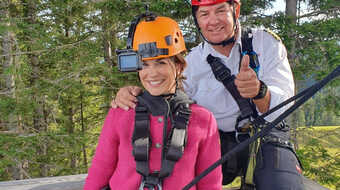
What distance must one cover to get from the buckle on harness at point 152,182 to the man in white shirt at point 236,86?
526mm

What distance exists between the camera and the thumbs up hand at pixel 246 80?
61.6 inches

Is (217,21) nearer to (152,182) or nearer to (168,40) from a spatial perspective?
(168,40)

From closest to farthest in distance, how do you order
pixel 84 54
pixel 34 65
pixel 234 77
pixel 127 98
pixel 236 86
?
pixel 127 98
pixel 236 86
pixel 234 77
pixel 84 54
pixel 34 65

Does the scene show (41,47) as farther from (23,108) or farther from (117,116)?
(117,116)

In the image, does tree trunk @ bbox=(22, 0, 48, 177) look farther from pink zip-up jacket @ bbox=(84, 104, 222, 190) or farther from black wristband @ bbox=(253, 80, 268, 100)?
black wristband @ bbox=(253, 80, 268, 100)

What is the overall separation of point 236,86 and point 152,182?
1.09 m

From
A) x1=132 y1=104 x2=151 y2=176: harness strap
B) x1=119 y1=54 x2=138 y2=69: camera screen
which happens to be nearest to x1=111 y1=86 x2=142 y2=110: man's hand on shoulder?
x1=132 y1=104 x2=151 y2=176: harness strap

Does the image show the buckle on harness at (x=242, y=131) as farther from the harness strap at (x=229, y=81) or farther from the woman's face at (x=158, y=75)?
the woman's face at (x=158, y=75)

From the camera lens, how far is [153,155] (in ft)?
5.63

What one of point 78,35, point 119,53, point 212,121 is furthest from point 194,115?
point 78,35

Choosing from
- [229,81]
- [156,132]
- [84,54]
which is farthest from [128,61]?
[84,54]

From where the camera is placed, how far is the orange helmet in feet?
5.47

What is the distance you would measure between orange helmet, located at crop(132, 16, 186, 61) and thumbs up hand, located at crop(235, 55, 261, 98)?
49 centimetres

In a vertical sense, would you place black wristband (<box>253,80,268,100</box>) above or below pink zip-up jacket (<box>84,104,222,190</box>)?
above
